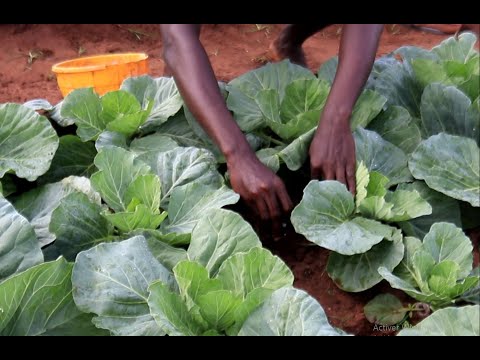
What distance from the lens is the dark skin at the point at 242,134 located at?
173cm

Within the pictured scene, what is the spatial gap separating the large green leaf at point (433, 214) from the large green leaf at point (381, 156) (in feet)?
0.18

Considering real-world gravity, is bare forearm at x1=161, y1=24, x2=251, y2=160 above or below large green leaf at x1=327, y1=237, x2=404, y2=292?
above

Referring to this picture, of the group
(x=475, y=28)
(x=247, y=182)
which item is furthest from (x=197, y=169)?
(x=475, y=28)

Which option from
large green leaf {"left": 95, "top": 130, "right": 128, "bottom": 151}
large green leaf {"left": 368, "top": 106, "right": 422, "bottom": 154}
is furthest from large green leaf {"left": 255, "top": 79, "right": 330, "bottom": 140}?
large green leaf {"left": 95, "top": 130, "right": 128, "bottom": 151}

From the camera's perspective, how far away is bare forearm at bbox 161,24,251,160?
1.82m

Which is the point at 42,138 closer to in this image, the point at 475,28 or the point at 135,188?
the point at 135,188

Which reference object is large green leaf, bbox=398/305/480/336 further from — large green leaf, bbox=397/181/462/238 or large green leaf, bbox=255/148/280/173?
large green leaf, bbox=255/148/280/173

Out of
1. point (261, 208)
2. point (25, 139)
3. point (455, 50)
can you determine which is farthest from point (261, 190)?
point (455, 50)

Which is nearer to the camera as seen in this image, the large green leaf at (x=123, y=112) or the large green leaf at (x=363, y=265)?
the large green leaf at (x=363, y=265)

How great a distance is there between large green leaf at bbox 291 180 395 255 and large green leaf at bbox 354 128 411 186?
0.72ft

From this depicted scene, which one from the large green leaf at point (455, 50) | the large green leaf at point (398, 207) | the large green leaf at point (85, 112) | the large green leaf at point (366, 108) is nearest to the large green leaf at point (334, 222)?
the large green leaf at point (398, 207)

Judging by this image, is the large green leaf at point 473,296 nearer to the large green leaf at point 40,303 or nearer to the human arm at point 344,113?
the human arm at point 344,113

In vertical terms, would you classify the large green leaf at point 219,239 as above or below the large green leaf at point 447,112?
above

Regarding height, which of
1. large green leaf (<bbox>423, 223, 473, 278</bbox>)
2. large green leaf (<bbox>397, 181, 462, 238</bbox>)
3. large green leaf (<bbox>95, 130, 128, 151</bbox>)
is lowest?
large green leaf (<bbox>397, 181, 462, 238</bbox>)
